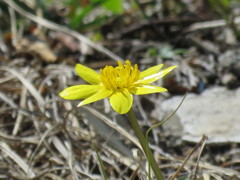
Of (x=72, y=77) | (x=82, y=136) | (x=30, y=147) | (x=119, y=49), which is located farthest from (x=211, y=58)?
(x=30, y=147)

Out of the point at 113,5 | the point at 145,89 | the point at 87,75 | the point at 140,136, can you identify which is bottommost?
the point at 140,136

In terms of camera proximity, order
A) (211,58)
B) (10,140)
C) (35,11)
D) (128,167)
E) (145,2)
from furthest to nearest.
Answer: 1. (145,2)
2. (35,11)
3. (211,58)
4. (10,140)
5. (128,167)

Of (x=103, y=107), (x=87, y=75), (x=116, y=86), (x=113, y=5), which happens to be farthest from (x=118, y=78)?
(x=113, y=5)

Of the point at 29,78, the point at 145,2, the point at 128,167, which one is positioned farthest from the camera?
the point at 145,2

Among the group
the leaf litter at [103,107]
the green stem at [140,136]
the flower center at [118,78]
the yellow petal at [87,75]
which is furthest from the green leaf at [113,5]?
the green stem at [140,136]

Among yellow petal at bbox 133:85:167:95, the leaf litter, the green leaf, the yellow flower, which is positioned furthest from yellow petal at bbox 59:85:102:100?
the green leaf

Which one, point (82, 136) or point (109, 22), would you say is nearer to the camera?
point (82, 136)

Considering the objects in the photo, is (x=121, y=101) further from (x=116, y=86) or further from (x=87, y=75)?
(x=87, y=75)

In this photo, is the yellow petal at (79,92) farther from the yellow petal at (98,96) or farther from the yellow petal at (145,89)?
the yellow petal at (145,89)

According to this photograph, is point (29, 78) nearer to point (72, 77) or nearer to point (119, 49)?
point (72, 77)
